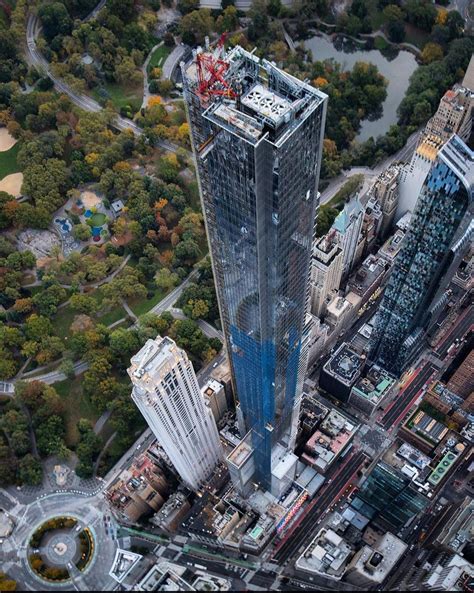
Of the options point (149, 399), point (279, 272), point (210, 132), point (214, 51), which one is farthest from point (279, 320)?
point (214, 51)

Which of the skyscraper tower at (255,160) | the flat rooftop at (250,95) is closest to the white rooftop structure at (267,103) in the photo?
the flat rooftop at (250,95)

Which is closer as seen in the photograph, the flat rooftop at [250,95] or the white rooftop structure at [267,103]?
the white rooftop structure at [267,103]

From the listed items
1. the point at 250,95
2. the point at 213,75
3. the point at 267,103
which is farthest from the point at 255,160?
→ the point at 213,75

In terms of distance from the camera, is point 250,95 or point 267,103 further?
point 250,95

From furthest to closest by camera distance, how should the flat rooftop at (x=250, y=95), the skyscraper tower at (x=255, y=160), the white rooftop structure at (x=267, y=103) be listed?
1. the skyscraper tower at (x=255, y=160)
2. the flat rooftop at (x=250, y=95)
3. the white rooftop structure at (x=267, y=103)

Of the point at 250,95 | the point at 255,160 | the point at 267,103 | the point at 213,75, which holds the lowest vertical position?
the point at 255,160

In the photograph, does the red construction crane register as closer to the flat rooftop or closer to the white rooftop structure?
the flat rooftop

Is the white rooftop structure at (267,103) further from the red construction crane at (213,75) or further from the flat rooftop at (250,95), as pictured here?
the red construction crane at (213,75)

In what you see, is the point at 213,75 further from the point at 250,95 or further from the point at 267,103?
the point at 267,103

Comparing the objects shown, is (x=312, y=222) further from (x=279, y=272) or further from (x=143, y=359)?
(x=143, y=359)
